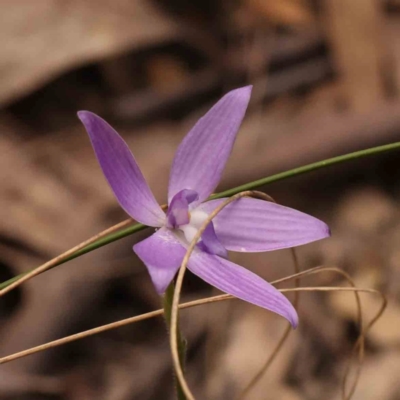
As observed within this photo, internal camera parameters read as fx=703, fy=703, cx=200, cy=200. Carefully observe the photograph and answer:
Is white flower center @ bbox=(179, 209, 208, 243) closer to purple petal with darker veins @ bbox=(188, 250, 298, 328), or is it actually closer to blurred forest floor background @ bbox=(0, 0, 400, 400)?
purple petal with darker veins @ bbox=(188, 250, 298, 328)

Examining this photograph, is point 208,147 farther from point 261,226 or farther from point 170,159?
point 170,159

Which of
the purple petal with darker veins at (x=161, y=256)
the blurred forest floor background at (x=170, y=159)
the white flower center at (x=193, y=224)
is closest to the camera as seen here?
the purple petal with darker veins at (x=161, y=256)

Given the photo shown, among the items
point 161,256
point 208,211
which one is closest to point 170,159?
point 208,211

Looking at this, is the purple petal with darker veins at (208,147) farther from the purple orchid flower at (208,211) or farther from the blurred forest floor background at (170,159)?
the blurred forest floor background at (170,159)

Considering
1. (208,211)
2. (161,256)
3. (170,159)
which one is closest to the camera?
(161,256)

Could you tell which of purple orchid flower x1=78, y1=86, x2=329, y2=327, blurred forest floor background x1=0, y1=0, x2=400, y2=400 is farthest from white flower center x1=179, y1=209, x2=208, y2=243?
blurred forest floor background x1=0, y1=0, x2=400, y2=400

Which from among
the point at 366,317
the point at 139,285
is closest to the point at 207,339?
the point at 139,285

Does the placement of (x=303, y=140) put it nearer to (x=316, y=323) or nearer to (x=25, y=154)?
(x=316, y=323)

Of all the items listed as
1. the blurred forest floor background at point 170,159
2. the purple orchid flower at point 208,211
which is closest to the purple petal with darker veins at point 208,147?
the purple orchid flower at point 208,211
